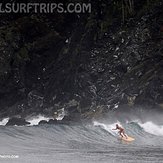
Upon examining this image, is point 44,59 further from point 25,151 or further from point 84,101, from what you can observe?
point 25,151

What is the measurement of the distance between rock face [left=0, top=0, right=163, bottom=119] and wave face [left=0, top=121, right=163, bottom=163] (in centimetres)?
484

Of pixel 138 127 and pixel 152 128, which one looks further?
pixel 152 128

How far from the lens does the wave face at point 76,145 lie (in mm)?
14959

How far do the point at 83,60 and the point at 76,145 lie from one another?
1695 cm

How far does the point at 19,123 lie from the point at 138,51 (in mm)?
11697

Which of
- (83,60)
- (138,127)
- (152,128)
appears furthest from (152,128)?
(83,60)

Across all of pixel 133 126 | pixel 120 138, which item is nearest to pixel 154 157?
pixel 120 138

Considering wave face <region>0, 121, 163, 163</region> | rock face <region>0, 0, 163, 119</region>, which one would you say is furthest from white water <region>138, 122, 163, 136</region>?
rock face <region>0, 0, 163, 119</region>

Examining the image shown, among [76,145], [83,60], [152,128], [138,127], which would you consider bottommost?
[152,128]

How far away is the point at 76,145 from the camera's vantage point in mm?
A: 19094

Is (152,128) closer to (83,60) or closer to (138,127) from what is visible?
(138,127)

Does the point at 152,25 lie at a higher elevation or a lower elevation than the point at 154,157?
higher

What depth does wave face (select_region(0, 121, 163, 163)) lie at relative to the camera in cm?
1496

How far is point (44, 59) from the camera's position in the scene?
37.1m
